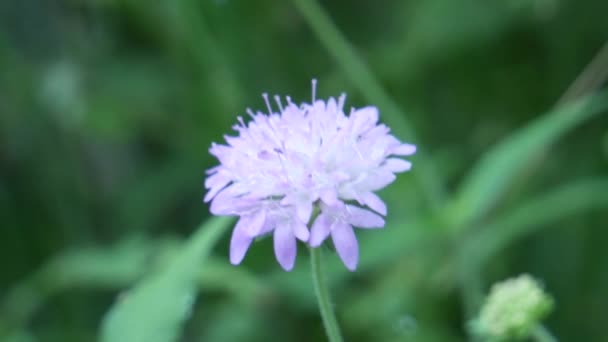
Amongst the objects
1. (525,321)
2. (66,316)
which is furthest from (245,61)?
(525,321)

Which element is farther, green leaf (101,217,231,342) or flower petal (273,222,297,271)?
green leaf (101,217,231,342)

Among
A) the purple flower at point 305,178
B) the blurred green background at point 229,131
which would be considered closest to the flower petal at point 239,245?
the purple flower at point 305,178

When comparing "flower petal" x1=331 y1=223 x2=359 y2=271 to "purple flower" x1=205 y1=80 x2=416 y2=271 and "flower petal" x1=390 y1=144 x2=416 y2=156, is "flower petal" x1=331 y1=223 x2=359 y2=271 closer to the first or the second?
"purple flower" x1=205 y1=80 x2=416 y2=271

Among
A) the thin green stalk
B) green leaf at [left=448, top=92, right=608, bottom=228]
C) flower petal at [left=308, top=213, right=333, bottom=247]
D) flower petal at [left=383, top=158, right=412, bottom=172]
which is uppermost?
the thin green stalk

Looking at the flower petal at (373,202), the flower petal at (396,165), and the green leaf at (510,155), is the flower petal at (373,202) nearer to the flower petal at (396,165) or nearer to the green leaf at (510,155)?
the flower petal at (396,165)

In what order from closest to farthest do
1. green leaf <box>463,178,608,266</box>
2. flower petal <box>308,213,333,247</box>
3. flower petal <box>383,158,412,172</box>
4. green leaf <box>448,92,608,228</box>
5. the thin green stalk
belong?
flower petal <box>308,213,333,247</box>
flower petal <box>383,158,412,172</box>
green leaf <box>448,92,608,228</box>
the thin green stalk
green leaf <box>463,178,608,266</box>

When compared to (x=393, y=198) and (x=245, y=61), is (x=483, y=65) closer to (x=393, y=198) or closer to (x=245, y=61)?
(x=393, y=198)

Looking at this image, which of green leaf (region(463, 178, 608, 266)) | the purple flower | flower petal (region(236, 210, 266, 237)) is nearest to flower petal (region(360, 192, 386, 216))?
the purple flower

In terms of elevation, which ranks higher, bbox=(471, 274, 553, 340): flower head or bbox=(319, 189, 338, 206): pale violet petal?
bbox=(319, 189, 338, 206): pale violet petal
